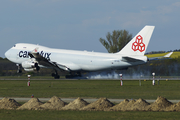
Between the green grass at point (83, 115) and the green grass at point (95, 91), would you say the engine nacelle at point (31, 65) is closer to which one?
the green grass at point (95, 91)

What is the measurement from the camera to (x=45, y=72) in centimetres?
7038

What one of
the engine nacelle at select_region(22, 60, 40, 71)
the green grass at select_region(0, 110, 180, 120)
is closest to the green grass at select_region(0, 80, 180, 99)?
the green grass at select_region(0, 110, 180, 120)

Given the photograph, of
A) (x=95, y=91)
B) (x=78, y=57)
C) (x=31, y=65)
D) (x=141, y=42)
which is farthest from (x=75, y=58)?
(x=95, y=91)

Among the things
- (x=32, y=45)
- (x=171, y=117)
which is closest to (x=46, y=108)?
(x=171, y=117)

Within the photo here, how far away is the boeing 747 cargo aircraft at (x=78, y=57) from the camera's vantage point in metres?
56.2

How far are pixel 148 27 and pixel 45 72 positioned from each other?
82.9ft

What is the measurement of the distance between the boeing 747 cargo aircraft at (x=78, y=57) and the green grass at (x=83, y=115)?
122 ft

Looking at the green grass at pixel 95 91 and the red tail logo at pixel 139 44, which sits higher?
the red tail logo at pixel 139 44

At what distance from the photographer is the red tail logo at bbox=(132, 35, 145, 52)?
5647cm

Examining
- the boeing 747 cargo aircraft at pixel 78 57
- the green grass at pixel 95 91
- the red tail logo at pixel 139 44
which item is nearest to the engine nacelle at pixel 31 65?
the boeing 747 cargo aircraft at pixel 78 57

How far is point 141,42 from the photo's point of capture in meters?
56.6

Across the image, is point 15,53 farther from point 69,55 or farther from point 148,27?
point 148,27

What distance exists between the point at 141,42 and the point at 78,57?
1144cm

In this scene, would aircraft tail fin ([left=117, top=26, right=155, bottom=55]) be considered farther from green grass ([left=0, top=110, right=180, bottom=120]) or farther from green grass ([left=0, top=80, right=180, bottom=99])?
green grass ([left=0, top=110, right=180, bottom=120])
